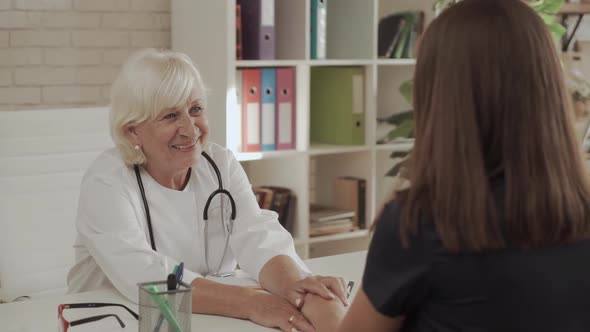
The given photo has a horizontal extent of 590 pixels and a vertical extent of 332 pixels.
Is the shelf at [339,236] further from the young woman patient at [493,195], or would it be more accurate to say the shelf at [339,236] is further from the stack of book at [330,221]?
the young woman patient at [493,195]

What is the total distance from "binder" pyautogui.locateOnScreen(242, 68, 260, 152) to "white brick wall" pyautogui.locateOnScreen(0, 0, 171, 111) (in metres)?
0.45

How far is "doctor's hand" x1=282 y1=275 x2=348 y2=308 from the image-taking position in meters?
1.74

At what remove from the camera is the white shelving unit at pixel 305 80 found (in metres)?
3.28

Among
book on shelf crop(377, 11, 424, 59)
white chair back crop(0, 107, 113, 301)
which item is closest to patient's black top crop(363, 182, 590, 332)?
white chair back crop(0, 107, 113, 301)

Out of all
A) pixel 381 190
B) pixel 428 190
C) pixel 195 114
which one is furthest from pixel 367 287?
pixel 381 190

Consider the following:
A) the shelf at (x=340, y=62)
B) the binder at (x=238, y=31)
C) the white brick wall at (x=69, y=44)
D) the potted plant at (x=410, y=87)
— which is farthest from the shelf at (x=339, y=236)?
the white brick wall at (x=69, y=44)

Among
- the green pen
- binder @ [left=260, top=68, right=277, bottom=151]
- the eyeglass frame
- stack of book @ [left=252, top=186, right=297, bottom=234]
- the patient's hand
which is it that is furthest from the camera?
stack of book @ [left=252, top=186, right=297, bottom=234]

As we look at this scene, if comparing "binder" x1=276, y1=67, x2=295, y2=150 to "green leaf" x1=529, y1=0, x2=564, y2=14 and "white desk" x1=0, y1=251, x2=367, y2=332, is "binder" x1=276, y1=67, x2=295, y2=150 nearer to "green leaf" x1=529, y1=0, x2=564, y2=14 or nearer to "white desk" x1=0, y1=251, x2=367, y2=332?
"green leaf" x1=529, y1=0, x2=564, y2=14

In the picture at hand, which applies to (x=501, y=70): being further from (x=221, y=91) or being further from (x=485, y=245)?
(x=221, y=91)

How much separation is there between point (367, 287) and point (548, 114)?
0.34 meters

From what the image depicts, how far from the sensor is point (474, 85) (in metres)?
1.12

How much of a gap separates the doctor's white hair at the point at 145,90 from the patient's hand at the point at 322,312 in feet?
2.12

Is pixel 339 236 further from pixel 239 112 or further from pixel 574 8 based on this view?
pixel 574 8

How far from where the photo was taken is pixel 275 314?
5.57 ft
